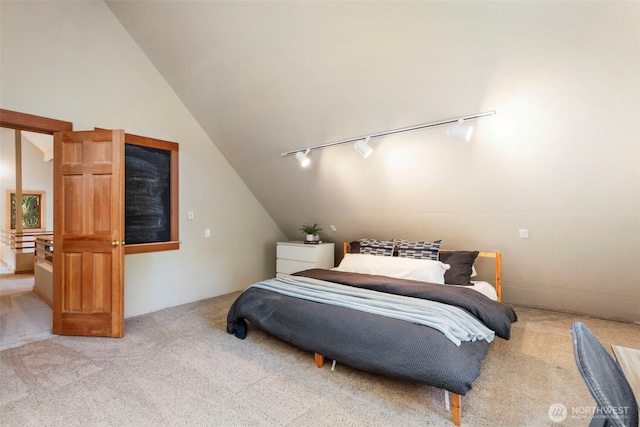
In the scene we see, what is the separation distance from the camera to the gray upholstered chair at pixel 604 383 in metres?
0.78

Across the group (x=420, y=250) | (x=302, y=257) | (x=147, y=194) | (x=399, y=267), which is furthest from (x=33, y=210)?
(x=420, y=250)

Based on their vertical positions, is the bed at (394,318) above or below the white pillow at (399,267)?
below

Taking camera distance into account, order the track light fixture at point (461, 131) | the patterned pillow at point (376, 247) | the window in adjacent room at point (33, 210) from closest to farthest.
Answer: the track light fixture at point (461, 131), the patterned pillow at point (376, 247), the window in adjacent room at point (33, 210)

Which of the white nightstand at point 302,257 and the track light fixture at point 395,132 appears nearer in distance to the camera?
the track light fixture at point 395,132

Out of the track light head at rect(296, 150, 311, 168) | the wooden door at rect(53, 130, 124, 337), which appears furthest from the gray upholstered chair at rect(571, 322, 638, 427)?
the wooden door at rect(53, 130, 124, 337)

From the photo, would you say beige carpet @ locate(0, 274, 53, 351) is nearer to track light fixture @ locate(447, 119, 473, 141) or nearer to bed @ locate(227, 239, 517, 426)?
bed @ locate(227, 239, 517, 426)

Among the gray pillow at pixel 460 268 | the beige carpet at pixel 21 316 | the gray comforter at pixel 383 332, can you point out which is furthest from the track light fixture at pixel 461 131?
the beige carpet at pixel 21 316

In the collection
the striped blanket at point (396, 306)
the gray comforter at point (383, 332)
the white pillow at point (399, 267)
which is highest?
the white pillow at point (399, 267)

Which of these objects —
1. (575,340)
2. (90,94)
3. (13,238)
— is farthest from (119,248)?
(13,238)

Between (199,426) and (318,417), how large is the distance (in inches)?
26.4

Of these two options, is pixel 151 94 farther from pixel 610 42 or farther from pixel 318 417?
pixel 610 42

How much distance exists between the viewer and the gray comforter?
1.73 meters

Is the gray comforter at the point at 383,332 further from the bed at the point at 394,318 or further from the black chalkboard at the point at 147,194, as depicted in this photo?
the black chalkboard at the point at 147,194

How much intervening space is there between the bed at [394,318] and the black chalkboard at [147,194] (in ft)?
5.43
